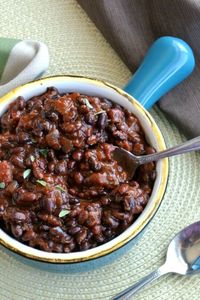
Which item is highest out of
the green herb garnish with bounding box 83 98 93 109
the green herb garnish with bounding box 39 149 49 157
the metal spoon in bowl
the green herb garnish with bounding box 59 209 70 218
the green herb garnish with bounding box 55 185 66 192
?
the green herb garnish with bounding box 83 98 93 109

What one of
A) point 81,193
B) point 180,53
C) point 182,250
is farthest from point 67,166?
point 180,53

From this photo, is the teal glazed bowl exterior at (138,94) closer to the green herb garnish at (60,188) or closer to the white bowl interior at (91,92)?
the white bowl interior at (91,92)

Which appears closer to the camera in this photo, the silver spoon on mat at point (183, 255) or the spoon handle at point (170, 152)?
the spoon handle at point (170, 152)

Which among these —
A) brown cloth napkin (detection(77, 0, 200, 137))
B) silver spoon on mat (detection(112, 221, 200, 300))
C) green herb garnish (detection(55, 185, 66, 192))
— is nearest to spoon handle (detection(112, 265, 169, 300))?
silver spoon on mat (detection(112, 221, 200, 300))

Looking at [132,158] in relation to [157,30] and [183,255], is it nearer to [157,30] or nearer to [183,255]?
[183,255]

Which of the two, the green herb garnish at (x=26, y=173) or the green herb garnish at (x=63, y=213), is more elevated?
the green herb garnish at (x=26, y=173)

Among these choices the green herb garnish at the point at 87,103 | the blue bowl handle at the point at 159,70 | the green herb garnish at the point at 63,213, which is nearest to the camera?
the green herb garnish at the point at 63,213

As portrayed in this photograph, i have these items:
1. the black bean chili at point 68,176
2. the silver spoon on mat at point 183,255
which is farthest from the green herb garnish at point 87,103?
the silver spoon on mat at point 183,255

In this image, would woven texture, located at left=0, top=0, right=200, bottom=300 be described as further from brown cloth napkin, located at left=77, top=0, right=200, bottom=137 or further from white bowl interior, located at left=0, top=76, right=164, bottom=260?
white bowl interior, located at left=0, top=76, right=164, bottom=260
